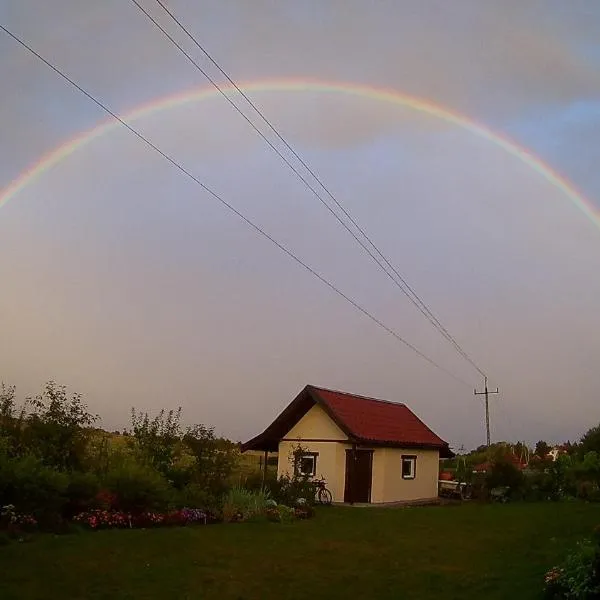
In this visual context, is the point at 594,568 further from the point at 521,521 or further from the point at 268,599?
the point at 521,521

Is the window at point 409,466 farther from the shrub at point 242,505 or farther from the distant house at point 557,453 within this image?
the shrub at point 242,505

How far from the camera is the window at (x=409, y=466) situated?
30.3 metres


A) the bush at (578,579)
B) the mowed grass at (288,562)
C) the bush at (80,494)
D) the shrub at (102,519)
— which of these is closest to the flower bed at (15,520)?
the mowed grass at (288,562)

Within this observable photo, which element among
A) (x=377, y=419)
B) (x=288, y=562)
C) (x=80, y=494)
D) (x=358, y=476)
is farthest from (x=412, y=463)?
(x=288, y=562)

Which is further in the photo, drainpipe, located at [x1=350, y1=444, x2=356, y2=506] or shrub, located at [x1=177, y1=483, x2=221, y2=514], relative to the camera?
drainpipe, located at [x1=350, y1=444, x2=356, y2=506]

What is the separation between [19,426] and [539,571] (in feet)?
36.9

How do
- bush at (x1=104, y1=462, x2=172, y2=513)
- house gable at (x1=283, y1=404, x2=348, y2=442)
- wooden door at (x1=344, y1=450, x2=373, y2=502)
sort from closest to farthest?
bush at (x1=104, y1=462, x2=172, y2=513), wooden door at (x1=344, y1=450, x2=373, y2=502), house gable at (x1=283, y1=404, x2=348, y2=442)

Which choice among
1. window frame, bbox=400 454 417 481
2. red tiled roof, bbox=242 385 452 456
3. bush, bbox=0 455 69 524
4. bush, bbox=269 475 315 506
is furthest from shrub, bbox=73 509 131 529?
window frame, bbox=400 454 417 481

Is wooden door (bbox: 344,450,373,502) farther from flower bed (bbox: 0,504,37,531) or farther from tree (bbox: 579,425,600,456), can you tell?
flower bed (bbox: 0,504,37,531)

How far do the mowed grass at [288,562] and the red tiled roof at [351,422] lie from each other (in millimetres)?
10846

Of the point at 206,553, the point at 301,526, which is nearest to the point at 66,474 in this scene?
the point at 206,553

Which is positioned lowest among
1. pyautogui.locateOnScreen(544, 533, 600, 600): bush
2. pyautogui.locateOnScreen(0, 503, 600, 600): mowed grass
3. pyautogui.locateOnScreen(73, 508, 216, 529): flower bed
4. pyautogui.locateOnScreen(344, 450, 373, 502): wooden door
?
pyautogui.locateOnScreen(0, 503, 600, 600): mowed grass

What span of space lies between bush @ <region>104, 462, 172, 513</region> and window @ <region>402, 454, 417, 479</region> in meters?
16.6

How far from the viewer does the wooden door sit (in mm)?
27312
